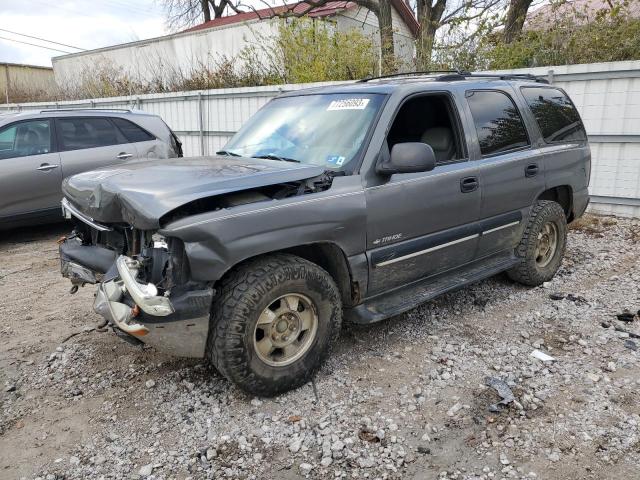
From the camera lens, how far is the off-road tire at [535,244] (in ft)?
15.2

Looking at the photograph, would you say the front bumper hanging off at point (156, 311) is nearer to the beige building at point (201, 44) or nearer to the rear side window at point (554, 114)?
the rear side window at point (554, 114)

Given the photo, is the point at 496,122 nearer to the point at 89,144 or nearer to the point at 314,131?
the point at 314,131

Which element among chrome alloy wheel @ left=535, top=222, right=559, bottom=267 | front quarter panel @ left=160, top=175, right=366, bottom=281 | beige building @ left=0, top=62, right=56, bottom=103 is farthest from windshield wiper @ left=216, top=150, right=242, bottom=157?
beige building @ left=0, top=62, right=56, bottom=103

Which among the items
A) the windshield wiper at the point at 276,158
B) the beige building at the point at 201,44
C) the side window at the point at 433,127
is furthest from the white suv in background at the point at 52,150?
the beige building at the point at 201,44

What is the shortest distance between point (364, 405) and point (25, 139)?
5950 millimetres

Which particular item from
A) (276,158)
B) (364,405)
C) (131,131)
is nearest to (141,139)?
(131,131)

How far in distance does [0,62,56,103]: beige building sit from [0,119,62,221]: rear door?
16.8 metres

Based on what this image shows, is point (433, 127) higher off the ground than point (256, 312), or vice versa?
point (433, 127)

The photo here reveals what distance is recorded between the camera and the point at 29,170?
254 inches

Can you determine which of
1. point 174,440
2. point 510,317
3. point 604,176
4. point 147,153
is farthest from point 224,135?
point 174,440

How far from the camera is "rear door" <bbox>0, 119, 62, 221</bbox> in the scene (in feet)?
20.8

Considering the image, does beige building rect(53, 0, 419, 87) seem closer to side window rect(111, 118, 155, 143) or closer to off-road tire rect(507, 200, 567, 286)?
side window rect(111, 118, 155, 143)

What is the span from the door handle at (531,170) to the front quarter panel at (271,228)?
77.5 inches

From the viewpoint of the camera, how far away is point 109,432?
2.79 m
